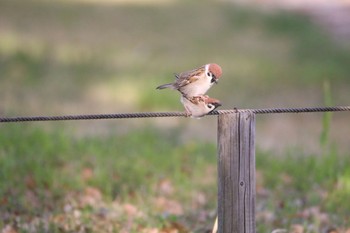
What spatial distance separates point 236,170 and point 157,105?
7.07 meters

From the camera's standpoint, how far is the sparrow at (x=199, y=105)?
504cm

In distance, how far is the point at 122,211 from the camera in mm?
7090

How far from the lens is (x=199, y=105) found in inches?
201

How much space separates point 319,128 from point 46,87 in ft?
13.0

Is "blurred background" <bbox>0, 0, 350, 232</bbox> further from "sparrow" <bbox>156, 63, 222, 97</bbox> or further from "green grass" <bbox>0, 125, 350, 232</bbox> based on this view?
"sparrow" <bbox>156, 63, 222, 97</bbox>

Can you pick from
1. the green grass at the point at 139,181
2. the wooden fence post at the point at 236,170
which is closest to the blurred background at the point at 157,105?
the green grass at the point at 139,181

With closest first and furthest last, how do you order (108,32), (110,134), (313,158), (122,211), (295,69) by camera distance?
(122,211) → (313,158) → (110,134) → (295,69) → (108,32)

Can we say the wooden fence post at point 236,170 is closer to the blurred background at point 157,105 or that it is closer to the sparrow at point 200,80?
the sparrow at point 200,80

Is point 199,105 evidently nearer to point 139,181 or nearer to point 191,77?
point 191,77

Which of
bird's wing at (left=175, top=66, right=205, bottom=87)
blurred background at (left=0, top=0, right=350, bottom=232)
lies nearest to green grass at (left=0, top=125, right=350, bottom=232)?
blurred background at (left=0, top=0, right=350, bottom=232)

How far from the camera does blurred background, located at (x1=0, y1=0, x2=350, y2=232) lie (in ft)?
24.2

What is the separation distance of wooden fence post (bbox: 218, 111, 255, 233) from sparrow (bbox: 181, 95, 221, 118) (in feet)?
0.28

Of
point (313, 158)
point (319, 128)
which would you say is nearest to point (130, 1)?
point (319, 128)

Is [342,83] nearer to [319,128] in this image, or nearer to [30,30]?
[319,128]
